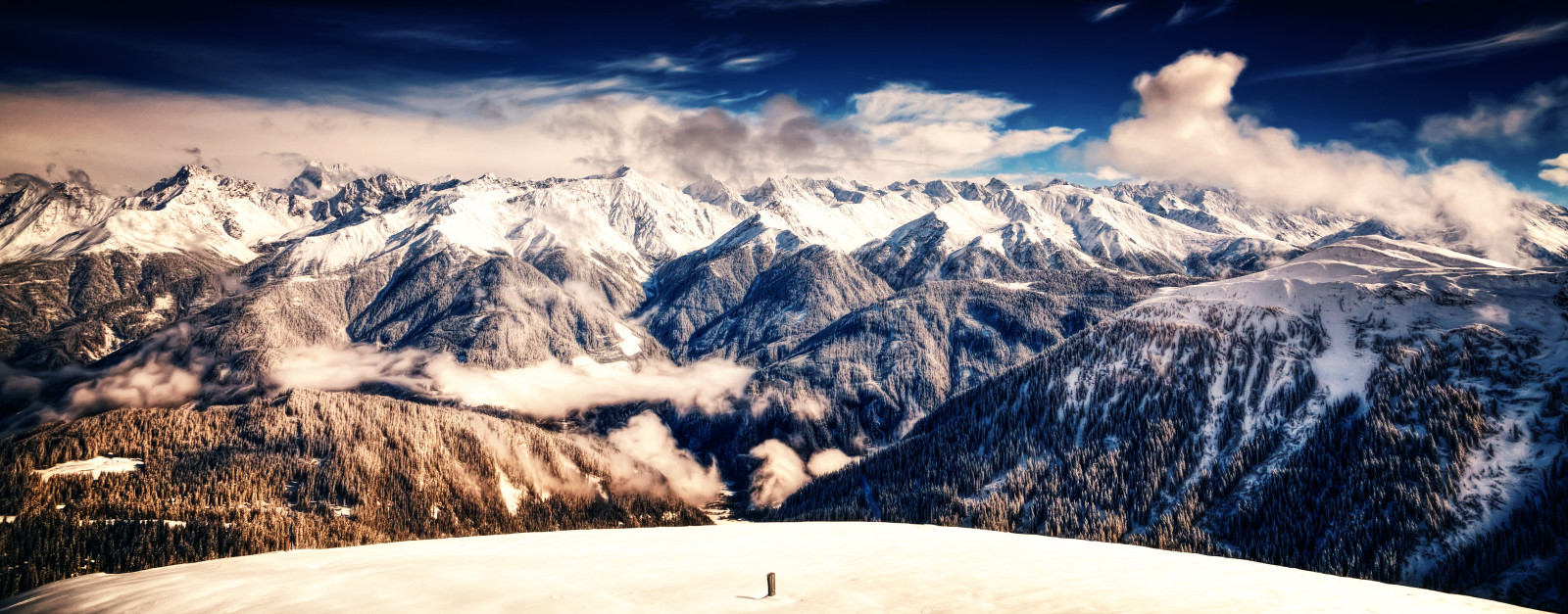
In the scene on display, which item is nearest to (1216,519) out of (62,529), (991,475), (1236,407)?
(1236,407)

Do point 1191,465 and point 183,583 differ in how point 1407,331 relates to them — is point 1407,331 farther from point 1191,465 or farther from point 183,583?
point 183,583

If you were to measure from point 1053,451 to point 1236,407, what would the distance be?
145 feet

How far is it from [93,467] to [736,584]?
729 ft

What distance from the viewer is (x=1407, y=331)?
158 metres

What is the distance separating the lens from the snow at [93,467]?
547 feet

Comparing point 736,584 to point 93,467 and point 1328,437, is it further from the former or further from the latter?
point 93,467

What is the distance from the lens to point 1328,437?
15175 cm

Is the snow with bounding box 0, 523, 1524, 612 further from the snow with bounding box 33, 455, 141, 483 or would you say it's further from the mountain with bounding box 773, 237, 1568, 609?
the snow with bounding box 33, 455, 141, 483

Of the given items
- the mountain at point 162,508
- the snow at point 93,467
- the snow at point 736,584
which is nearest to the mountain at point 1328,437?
the snow at point 736,584

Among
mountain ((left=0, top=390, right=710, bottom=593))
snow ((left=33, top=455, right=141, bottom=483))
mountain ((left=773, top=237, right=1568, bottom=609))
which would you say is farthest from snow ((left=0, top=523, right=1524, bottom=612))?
snow ((left=33, top=455, right=141, bottom=483))

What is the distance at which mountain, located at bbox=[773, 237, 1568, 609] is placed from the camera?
121 meters

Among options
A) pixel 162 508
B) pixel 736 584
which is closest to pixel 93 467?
pixel 162 508

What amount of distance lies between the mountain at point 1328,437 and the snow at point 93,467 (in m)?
187

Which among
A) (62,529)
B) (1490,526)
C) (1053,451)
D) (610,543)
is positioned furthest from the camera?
(1053,451)
